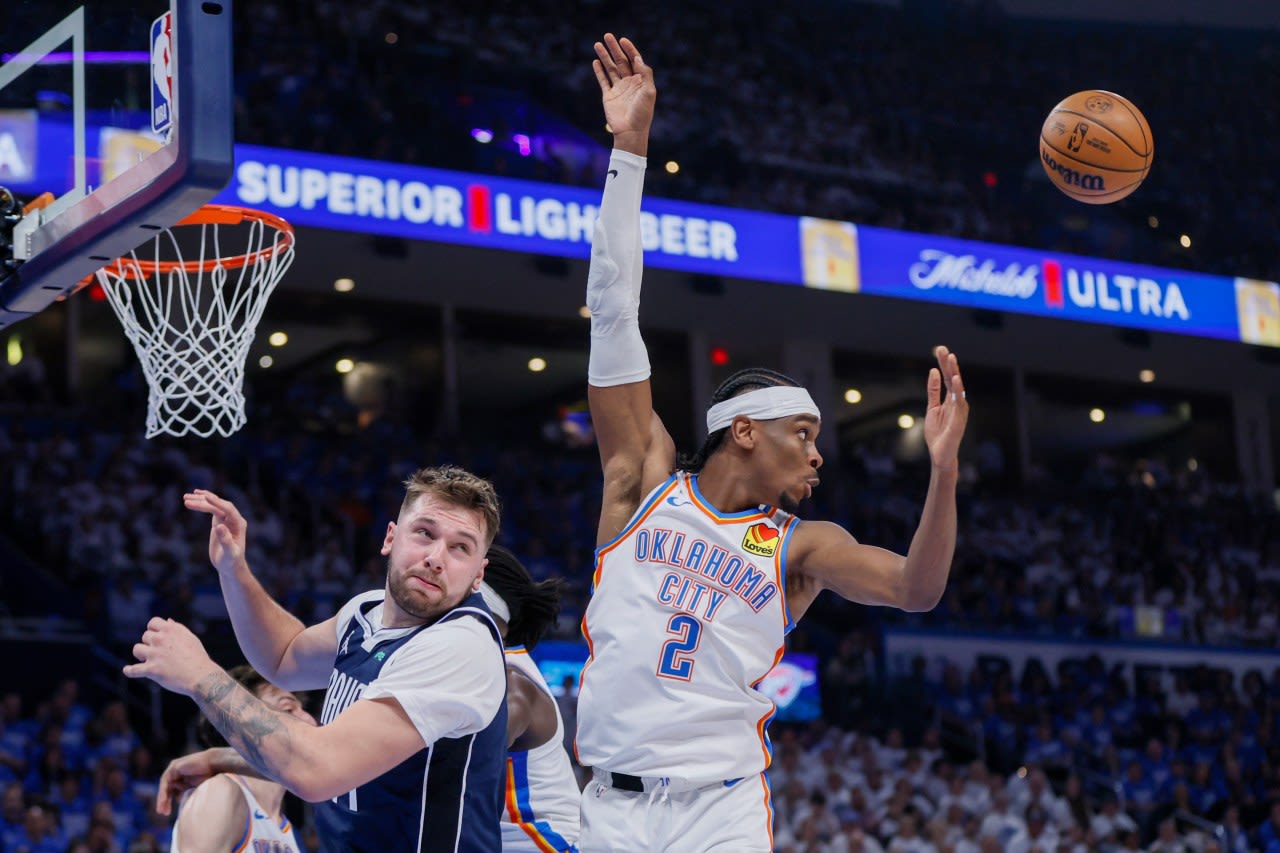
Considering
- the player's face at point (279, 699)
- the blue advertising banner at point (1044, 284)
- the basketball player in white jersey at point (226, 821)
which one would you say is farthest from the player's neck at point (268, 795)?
the blue advertising banner at point (1044, 284)

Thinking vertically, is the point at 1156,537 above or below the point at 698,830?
above

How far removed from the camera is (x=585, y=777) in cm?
1162

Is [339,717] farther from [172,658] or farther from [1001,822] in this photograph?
[1001,822]

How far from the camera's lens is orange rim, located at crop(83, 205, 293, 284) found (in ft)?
19.3

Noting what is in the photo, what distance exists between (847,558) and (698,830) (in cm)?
75

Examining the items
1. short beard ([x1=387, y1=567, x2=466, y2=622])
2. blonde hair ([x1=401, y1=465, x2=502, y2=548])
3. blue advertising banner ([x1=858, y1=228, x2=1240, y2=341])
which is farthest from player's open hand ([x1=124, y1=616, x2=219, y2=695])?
blue advertising banner ([x1=858, y1=228, x2=1240, y2=341])

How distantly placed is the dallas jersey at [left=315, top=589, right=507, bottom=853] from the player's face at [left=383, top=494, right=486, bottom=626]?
4 centimetres

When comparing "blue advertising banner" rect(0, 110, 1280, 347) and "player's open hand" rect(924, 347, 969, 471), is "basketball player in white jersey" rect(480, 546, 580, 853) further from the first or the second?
"blue advertising banner" rect(0, 110, 1280, 347)

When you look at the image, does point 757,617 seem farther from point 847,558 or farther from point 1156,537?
point 1156,537

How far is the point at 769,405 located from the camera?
161 inches

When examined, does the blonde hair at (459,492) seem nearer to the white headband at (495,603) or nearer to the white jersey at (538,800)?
the white headband at (495,603)

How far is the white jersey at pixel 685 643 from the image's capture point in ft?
12.4

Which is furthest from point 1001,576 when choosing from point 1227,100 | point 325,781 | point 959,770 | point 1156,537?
→ point 325,781

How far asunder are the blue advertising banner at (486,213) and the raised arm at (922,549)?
10.2 metres
